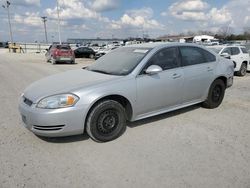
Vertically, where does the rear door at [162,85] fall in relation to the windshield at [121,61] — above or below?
below

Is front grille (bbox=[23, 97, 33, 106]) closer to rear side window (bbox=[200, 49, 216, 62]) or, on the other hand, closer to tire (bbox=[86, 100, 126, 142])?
tire (bbox=[86, 100, 126, 142])

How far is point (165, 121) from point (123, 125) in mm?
1092

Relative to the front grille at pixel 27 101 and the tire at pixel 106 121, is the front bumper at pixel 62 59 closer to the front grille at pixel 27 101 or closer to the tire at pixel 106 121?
the front grille at pixel 27 101

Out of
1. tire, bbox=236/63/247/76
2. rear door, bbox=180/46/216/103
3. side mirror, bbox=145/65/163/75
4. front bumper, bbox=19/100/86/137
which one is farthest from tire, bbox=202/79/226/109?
tire, bbox=236/63/247/76

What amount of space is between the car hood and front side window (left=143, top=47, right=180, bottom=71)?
885 mm

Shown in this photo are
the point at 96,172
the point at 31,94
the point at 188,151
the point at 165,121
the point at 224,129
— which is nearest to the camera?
the point at 96,172

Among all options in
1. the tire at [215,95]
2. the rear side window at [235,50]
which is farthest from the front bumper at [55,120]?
the rear side window at [235,50]

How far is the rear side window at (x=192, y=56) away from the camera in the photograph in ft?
17.0

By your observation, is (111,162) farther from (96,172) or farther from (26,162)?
(26,162)

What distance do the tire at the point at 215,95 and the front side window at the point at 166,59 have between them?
130 cm

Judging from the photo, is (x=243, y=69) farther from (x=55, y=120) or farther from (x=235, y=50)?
(x=55, y=120)

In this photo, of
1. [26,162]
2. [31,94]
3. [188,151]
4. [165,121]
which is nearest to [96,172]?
[26,162]

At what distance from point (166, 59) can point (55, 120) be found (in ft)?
7.98

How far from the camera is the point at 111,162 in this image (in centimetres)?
345
